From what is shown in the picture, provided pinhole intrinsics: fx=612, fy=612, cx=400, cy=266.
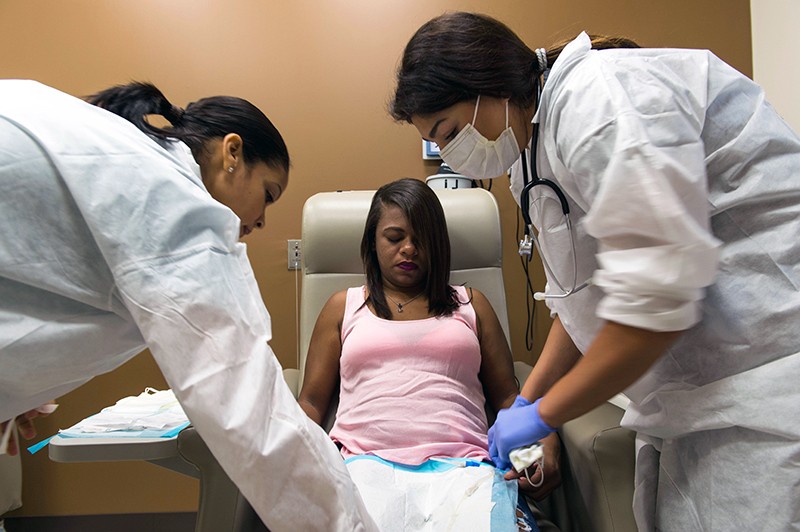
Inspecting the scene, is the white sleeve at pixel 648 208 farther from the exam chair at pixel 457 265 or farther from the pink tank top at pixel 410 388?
the pink tank top at pixel 410 388

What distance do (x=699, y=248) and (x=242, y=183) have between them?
67 cm

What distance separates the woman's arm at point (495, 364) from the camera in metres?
1.71

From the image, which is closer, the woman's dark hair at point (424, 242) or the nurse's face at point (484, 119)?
the nurse's face at point (484, 119)

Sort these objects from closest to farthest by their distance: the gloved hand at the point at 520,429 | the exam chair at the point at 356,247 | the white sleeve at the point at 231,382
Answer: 1. the white sleeve at the point at 231,382
2. the gloved hand at the point at 520,429
3. the exam chair at the point at 356,247

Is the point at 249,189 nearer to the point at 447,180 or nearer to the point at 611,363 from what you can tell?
the point at 611,363

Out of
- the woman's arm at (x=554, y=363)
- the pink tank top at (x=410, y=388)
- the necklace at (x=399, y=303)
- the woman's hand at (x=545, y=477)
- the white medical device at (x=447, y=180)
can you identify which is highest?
the white medical device at (x=447, y=180)

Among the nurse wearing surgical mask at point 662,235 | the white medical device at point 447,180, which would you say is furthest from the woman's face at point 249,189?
the white medical device at point 447,180

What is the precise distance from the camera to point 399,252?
1.77 m

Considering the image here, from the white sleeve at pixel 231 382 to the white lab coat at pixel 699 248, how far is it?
1.27 feet

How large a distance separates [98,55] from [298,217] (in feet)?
3.15

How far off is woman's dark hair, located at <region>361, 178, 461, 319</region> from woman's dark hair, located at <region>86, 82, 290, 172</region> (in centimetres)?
77

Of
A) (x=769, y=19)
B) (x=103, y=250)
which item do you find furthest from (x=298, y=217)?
(x=769, y=19)

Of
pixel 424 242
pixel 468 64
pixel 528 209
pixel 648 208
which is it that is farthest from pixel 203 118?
pixel 424 242

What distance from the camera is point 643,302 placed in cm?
69
